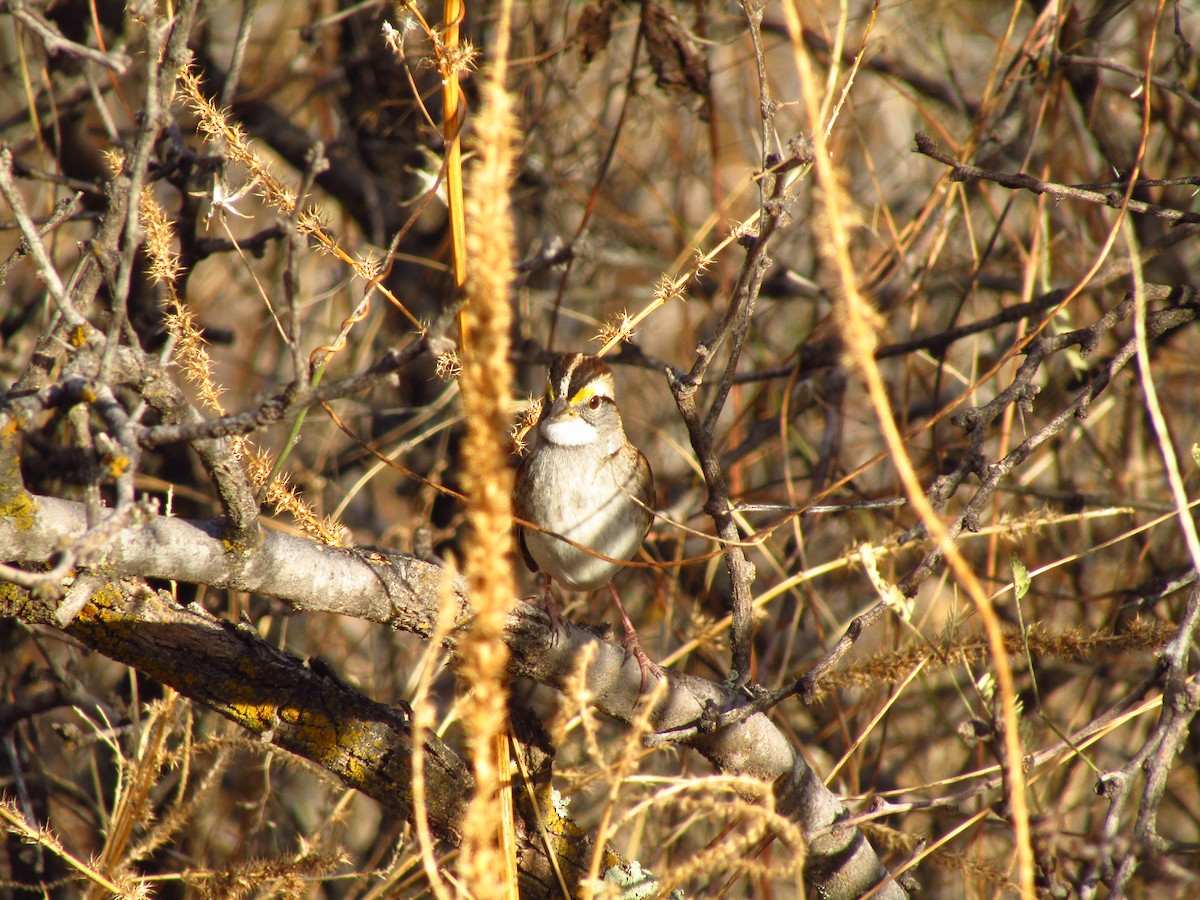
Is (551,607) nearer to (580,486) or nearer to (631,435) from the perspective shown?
(580,486)

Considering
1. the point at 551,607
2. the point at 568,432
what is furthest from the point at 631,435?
the point at 551,607

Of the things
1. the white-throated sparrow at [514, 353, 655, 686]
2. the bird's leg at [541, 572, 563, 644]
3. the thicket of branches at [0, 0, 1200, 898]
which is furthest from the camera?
the white-throated sparrow at [514, 353, 655, 686]

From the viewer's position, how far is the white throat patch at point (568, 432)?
3.17 meters

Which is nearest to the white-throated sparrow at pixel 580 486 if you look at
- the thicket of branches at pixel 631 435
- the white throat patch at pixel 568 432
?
the white throat patch at pixel 568 432

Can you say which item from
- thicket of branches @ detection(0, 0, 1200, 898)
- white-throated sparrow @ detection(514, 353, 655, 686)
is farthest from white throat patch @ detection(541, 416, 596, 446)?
thicket of branches @ detection(0, 0, 1200, 898)

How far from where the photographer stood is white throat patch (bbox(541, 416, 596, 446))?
3.17 meters

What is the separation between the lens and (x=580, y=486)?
314 cm

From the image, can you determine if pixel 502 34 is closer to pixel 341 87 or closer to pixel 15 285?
pixel 341 87

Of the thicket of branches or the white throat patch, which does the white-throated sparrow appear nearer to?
the white throat patch

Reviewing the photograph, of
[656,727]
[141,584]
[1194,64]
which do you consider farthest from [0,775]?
[1194,64]

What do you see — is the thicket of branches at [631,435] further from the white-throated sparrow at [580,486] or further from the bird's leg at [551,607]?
the white-throated sparrow at [580,486]

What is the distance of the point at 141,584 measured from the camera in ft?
6.94

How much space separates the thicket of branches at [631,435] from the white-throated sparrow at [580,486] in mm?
300

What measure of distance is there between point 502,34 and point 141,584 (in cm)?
141
